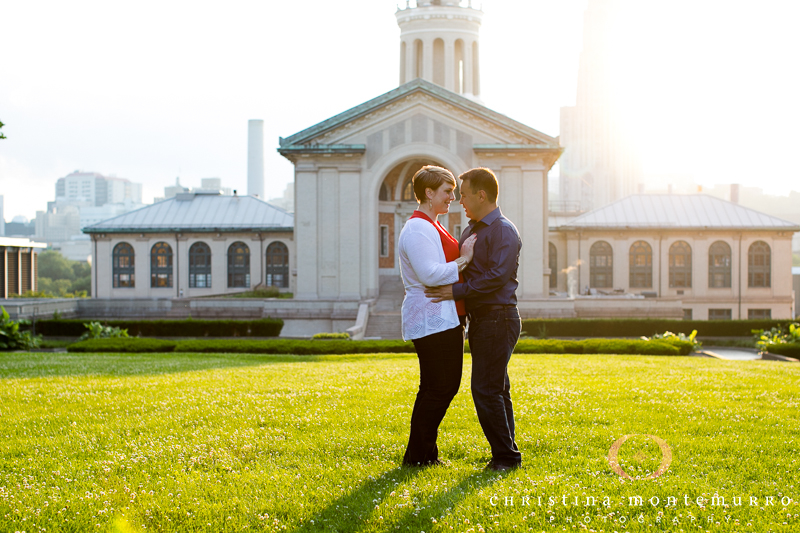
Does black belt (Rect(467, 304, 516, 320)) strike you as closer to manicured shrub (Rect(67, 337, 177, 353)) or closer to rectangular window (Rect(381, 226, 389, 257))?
manicured shrub (Rect(67, 337, 177, 353))

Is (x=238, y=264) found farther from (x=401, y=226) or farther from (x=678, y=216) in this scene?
(x=678, y=216)

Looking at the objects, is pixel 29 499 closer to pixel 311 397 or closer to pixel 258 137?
pixel 311 397

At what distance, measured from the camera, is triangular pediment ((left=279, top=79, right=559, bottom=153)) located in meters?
30.8

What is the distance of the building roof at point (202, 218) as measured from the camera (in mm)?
43938

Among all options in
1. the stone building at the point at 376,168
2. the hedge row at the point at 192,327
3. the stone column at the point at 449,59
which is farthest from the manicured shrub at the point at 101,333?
the stone column at the point at 449,59

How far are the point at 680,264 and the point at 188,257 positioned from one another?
36414 millimetres

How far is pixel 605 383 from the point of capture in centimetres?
921

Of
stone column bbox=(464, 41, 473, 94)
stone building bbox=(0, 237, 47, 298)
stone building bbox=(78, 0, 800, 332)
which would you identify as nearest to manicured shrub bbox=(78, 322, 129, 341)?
stone building bbox=(78, 0, 800, 332)

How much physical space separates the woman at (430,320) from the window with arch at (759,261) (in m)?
45.6

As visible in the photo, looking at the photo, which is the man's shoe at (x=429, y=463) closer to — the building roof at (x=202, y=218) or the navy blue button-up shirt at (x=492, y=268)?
the navy blue button-up shirt at (x=492, y=268)

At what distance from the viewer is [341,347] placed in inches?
755

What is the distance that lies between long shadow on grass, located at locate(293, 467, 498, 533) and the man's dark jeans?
0.32 metres

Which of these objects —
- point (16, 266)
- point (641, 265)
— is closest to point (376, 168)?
point (641, 265)

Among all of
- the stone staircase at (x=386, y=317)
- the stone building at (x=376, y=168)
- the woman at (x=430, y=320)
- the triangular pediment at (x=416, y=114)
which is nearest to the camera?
the woman at (x=430, y=320)
